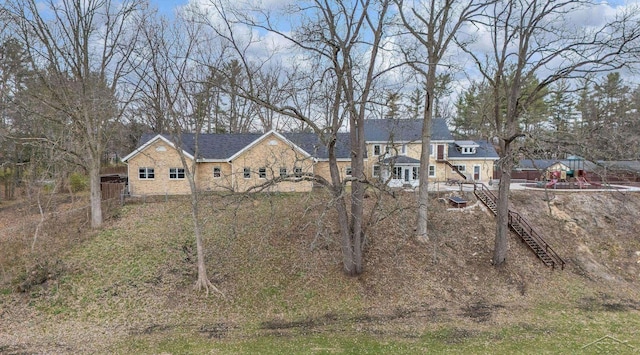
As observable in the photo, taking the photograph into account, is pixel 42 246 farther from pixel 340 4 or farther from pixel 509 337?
pixel 509 337

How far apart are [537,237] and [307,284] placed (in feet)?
38.6

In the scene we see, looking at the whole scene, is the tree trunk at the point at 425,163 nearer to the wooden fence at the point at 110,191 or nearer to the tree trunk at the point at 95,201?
the tree trunk at the point at 95,201

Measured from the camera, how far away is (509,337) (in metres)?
10.1

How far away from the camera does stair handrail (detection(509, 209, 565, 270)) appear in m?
15.7

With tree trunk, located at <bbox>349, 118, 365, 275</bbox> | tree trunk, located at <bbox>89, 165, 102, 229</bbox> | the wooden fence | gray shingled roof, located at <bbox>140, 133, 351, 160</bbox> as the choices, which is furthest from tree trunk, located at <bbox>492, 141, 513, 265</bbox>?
the wooden fence

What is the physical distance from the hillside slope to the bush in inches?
326

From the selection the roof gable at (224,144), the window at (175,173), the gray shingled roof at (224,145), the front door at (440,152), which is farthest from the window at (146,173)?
the front door at (440,152)

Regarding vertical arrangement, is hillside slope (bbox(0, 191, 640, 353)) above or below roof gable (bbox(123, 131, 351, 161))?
below

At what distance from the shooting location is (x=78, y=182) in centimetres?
2480

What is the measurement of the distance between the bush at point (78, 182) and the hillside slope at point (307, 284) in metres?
8.29

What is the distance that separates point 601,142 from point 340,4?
1106cm

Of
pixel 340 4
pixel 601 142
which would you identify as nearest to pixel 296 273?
pixel 340 4

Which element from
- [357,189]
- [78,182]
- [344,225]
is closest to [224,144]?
[78,182]

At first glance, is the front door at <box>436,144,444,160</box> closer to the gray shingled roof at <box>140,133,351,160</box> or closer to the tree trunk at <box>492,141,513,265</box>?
the gray shingled roof at <box>140,133,351,160</box>
